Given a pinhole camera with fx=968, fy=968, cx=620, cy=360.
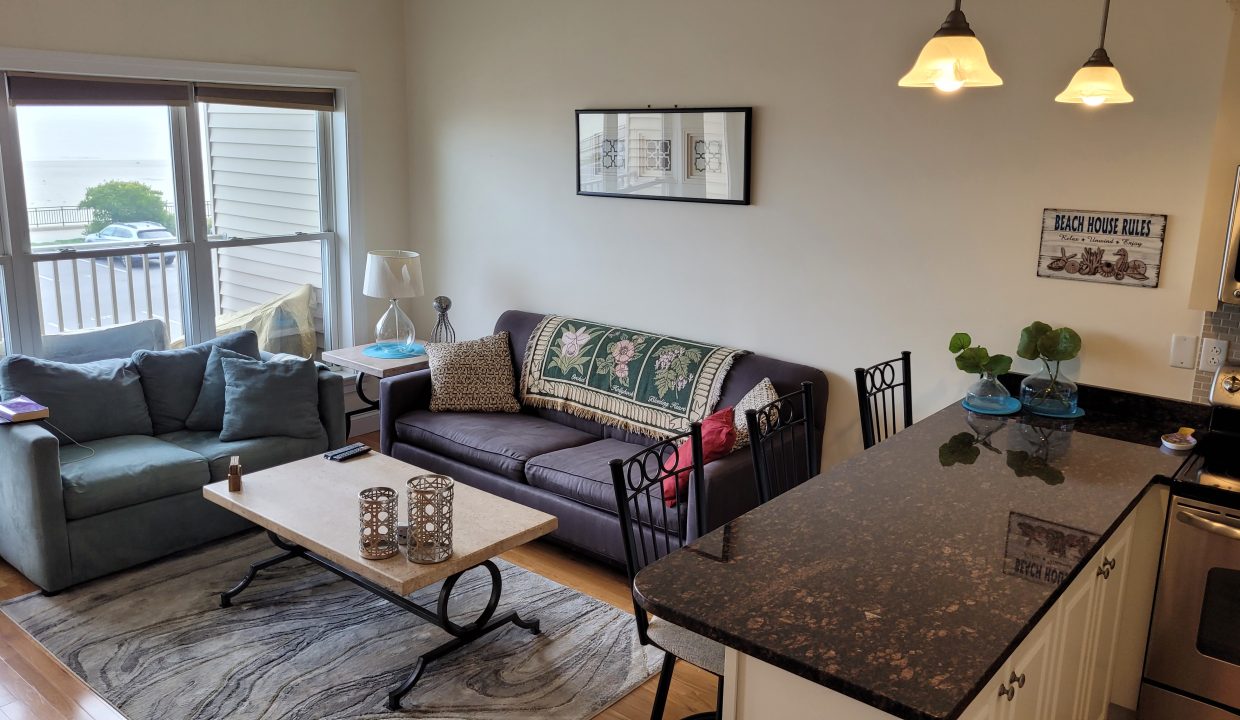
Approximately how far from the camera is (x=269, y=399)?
4.47 metres

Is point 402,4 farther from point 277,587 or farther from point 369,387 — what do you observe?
point 277,587

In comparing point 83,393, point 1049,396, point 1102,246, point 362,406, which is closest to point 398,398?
point 362,406

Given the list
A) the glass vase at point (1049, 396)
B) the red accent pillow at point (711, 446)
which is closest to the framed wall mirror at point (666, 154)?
the red accent pillow at point (711, 446)

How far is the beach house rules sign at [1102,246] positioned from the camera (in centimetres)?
323

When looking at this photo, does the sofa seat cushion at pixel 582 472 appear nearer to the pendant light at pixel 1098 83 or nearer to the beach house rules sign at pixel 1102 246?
the beach house rules sign at pixel 1102 246

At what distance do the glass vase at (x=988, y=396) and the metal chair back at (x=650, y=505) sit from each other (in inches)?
39.9

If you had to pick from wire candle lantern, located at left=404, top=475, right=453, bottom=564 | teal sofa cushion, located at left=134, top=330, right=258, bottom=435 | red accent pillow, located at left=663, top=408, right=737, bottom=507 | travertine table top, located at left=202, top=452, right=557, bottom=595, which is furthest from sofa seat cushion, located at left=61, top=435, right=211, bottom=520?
red accent pillow, located at left=663, top=408, right=737, bottom=507

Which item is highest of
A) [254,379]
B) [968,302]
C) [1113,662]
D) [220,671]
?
[968,302]

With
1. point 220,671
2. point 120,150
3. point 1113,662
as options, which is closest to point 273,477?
point 220,671

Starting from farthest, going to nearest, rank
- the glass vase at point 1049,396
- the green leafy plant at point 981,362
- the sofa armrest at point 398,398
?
the sofa armrest at point 398,398 → the green leafy plant at point 981,362 → the glass vase at point 1049,396

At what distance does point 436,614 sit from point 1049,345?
7.67ft

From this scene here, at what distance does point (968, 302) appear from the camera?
3.68m

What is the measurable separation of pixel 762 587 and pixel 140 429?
11.4 feet

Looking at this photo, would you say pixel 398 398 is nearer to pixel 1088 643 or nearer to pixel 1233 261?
pixel 1088 643
